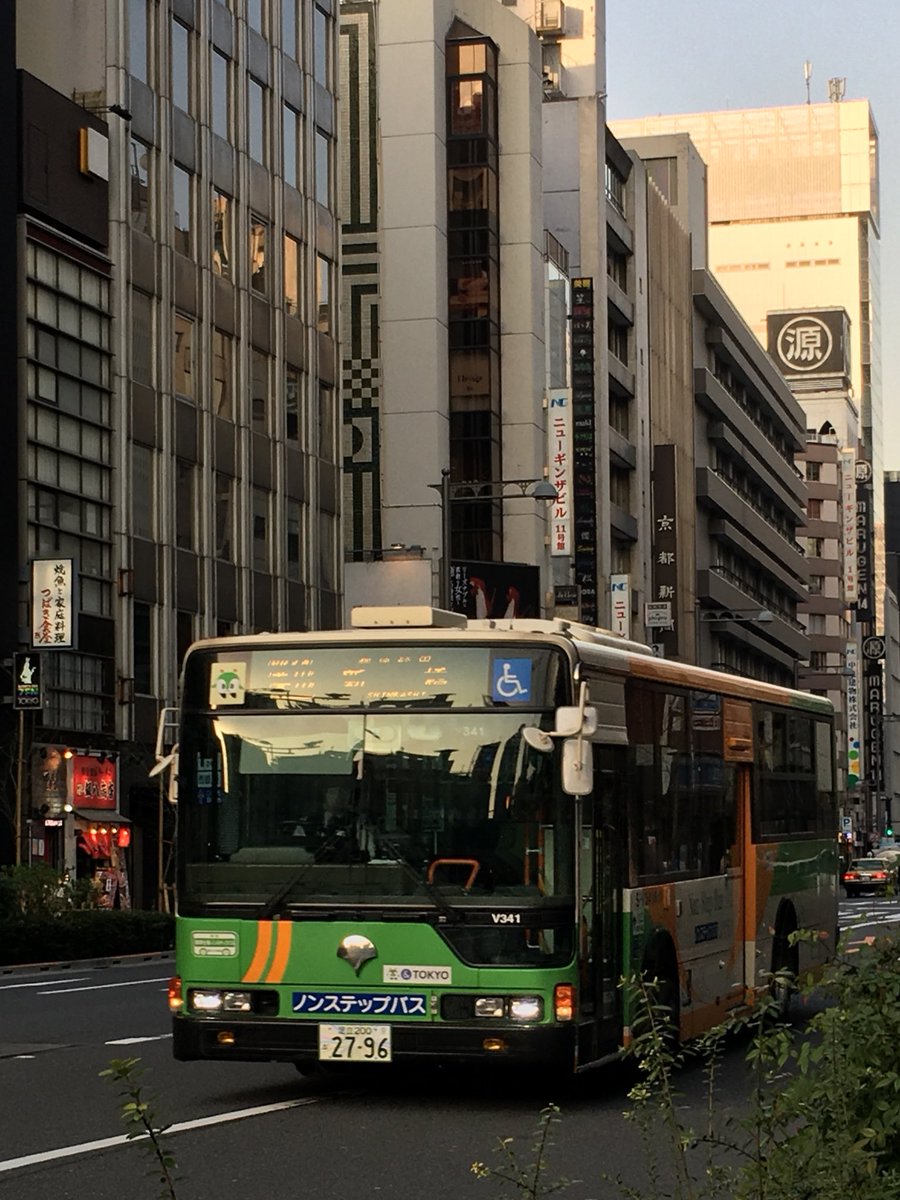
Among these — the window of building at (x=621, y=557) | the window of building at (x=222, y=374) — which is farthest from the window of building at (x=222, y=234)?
the window of building at (x=621, y=557)

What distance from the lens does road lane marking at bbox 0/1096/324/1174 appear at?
451 inches

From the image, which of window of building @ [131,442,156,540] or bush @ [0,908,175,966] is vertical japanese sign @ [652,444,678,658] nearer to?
window of building @ [131,442,156,540]

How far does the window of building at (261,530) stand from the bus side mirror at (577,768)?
1802 inches

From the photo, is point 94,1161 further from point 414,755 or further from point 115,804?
point 115,804

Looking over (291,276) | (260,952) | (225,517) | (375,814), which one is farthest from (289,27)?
(260,952)


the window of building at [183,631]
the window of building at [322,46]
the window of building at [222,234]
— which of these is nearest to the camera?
the window of building at [183,631]

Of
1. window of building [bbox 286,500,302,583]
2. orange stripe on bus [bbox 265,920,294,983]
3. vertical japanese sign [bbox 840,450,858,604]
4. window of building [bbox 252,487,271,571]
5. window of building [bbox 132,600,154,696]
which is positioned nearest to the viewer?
orange stripe on bus [bbox 265,920,294,983]

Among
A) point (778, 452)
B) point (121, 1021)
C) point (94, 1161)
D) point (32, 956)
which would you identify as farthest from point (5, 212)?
point (778, 452)

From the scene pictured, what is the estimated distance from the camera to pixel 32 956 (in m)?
36.8

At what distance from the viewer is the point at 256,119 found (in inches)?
2422

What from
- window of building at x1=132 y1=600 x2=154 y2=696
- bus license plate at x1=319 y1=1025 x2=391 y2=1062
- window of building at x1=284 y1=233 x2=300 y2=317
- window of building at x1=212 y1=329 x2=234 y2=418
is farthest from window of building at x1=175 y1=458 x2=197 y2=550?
bus license plate at x1=319 y1=1025 x2=391 y2=1062

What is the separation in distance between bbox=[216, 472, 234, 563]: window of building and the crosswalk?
17169 mm

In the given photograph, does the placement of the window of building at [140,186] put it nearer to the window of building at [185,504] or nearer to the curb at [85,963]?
the window of building at [185,504]

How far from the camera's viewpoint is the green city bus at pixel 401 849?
1363 centimetres
